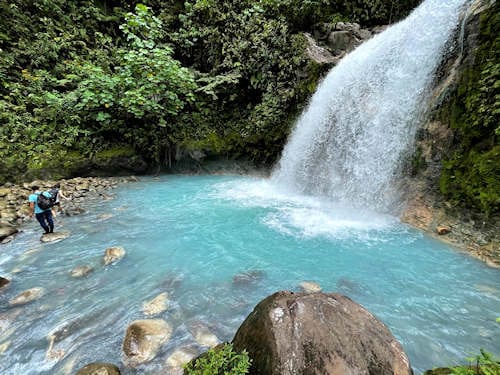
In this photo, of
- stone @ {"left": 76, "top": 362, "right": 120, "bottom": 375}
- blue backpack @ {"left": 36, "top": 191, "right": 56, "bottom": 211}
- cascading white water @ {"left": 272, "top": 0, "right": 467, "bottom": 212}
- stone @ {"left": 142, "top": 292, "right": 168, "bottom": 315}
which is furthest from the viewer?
cascading white water @ {"left": 272, "top": 0, "right": 467, "bottom": 212}

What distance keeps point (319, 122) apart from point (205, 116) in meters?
6.28

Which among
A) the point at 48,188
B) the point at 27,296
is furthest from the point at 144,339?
the point at 48,188

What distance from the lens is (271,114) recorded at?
1039cm

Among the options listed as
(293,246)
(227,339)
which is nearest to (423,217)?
(293,246)

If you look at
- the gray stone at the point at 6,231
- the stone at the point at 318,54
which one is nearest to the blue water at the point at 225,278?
the gray stone at the point at 6,231

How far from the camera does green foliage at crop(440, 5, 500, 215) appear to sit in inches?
169

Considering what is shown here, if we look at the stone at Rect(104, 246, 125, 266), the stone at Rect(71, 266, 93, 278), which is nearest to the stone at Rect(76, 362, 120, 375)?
the stone at Rect(71, 266, 93, 278)

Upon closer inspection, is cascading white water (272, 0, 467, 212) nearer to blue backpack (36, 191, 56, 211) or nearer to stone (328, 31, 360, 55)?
stone (328, 31, 360, 55)

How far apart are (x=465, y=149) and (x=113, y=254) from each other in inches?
283

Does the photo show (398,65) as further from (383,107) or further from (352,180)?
(352,180)

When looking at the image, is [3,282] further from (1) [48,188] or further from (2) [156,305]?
(1) [48,188]

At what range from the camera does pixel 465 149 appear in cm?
484

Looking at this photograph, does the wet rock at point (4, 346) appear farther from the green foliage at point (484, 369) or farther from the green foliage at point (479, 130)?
the green foliage at point (479, 130)

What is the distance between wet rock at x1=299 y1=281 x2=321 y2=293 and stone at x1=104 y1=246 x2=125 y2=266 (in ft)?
10.6
